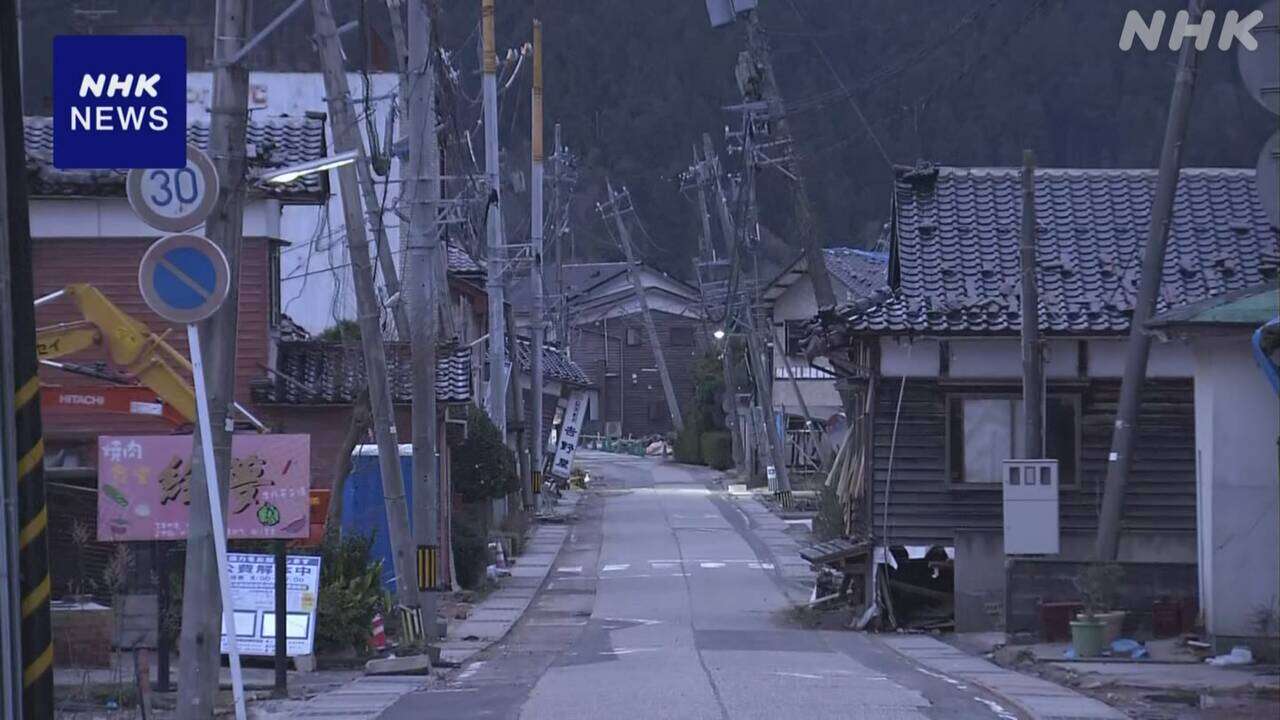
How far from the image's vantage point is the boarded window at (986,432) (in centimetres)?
2214

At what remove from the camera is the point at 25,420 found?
7.45m

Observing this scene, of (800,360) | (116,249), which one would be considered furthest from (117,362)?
(800,360)

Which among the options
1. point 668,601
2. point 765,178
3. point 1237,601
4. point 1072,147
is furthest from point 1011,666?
point 765,178

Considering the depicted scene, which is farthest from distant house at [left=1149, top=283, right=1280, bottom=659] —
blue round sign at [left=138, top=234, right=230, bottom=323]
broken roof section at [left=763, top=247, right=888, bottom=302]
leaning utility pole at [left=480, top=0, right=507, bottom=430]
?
broken roof section at [left=763, top=247, right=888, bottom=302]

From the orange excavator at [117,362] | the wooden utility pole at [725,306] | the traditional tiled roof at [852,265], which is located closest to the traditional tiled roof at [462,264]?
the wooden utility pole at [725,306]

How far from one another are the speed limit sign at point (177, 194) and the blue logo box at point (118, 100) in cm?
60

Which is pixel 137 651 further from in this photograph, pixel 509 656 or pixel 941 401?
pixel 941 401

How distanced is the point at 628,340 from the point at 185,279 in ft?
270

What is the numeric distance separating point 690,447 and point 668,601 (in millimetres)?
51135

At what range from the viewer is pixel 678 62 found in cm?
8894

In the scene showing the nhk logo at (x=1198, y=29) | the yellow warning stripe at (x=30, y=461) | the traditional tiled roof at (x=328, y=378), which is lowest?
the yellow warning stripe at (x=30, y=461)

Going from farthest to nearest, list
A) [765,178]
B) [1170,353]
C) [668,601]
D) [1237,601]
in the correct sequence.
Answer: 1. [765,178]
2. [668,601]
3. [1170,353]
4. [1237,601]

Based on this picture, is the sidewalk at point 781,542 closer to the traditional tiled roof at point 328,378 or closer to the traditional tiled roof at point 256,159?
the traditional tiled roof at point 328,378

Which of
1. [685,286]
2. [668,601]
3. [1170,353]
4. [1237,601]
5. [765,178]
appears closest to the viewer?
[1237,601]
